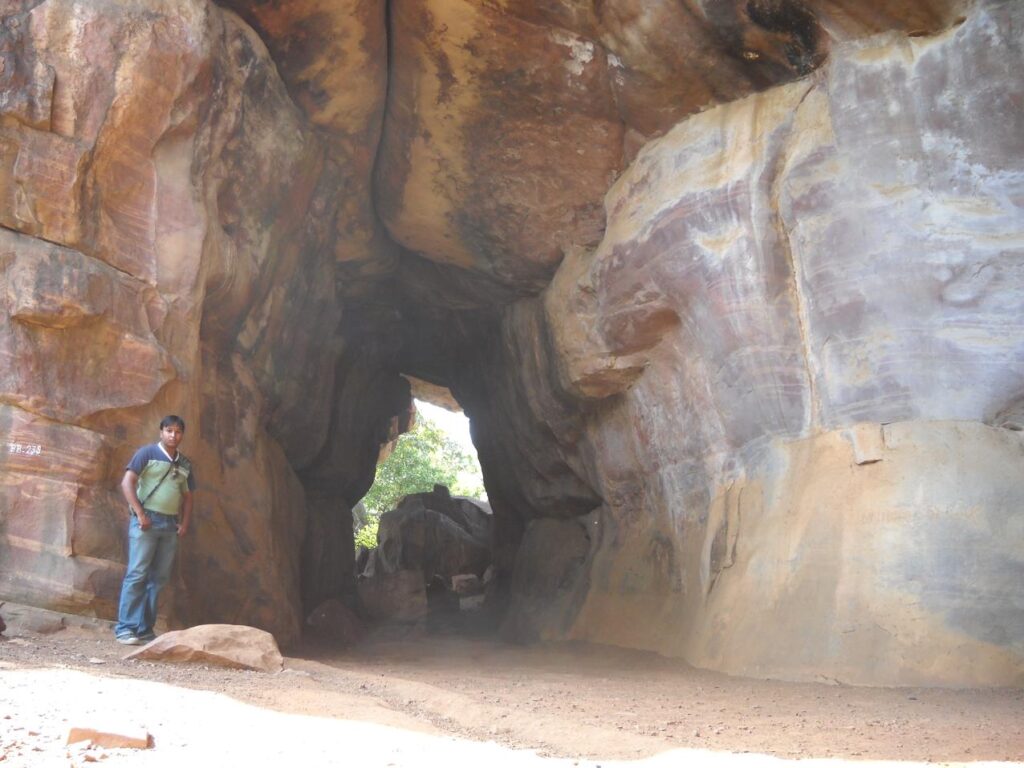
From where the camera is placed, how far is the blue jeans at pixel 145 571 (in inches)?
268

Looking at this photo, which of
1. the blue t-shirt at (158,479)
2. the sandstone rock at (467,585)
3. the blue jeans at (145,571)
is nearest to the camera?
the blue jeans at (145,571)

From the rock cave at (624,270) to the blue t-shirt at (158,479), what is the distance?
0.57 m

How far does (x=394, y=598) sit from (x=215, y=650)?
43.4ft

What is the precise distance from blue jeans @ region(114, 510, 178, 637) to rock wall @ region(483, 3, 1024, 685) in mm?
4559

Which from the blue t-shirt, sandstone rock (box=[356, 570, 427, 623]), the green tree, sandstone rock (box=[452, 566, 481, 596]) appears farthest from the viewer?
the green tree

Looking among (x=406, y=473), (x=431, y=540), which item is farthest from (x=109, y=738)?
(x=406, y=473)

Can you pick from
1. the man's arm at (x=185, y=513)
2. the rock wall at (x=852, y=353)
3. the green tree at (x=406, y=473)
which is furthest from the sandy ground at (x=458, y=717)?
the green tree at (x=406, y=473)

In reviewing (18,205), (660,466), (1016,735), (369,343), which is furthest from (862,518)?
(369,343)

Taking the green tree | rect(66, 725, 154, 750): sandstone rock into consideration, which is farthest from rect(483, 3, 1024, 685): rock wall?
the green tree

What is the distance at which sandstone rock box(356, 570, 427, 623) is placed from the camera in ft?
60.4

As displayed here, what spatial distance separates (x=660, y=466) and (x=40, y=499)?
651 centimetres

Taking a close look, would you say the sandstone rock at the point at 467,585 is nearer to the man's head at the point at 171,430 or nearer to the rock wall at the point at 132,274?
the rock wall at the point at 132,274

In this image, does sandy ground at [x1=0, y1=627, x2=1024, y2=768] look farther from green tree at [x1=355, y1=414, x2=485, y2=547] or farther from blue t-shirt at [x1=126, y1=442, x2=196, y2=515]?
green tree at [x1=355, y1=414, x2=485, y2=547]

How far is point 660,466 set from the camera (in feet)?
36.1
